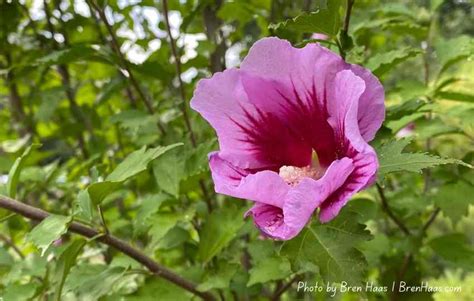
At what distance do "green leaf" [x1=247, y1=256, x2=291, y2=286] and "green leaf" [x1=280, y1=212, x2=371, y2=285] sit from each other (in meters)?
0.22

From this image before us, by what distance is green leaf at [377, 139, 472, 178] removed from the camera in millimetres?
580

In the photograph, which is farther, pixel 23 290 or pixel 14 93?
pixel 14 93

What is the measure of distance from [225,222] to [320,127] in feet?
1.20

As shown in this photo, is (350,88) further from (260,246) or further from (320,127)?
(260,246)

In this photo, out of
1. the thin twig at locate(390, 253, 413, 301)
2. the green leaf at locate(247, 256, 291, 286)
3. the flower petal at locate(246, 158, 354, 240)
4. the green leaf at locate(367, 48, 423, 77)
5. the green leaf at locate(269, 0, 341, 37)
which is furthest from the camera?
the thin twig at locate(390, 253, 413, 301)

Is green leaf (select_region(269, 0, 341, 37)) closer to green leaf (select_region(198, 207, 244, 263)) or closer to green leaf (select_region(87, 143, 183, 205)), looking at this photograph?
green leaf (select_region(87, 143, 183, 205))

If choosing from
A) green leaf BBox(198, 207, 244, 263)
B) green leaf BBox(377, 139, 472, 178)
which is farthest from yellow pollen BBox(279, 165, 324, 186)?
green leaf BBox(198, 207, 244, 263)

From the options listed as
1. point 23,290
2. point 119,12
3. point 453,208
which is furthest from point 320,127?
point 119,12

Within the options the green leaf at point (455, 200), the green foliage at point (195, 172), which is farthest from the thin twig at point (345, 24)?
the green leaf at point (455, 200)

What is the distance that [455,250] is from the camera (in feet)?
3.90

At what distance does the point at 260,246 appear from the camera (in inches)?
41.5

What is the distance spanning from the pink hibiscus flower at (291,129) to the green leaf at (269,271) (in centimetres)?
24

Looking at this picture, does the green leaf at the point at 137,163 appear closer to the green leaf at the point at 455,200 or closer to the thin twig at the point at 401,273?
the green leaf at the point at 455,200

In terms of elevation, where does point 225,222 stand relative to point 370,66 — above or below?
below
